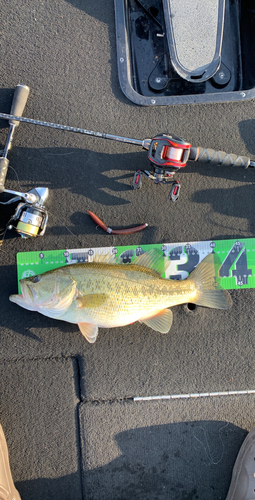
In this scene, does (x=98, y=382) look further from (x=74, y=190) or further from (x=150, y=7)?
(x=150, y=7)

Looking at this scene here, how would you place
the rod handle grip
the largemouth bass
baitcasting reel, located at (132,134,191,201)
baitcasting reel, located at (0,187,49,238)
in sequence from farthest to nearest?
the rod handle grip < baitcasting reel, located at (0,187,49,238) < the largemouth bass < baitcasting reel, located at (132,134,191,201)

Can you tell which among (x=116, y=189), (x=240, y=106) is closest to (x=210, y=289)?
(x=116, y=189)

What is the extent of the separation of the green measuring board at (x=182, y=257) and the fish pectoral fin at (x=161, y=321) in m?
0.34

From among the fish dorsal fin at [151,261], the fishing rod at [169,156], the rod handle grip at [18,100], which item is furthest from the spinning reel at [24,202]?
the fish dorsal fin at [151,261]

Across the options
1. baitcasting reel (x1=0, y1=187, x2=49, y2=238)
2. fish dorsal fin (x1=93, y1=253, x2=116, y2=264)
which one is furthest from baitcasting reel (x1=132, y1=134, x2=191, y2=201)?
Answer: baitcasting reel (x1=0, y1=187, x2=49, y2=238)

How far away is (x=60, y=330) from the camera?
2529 mm

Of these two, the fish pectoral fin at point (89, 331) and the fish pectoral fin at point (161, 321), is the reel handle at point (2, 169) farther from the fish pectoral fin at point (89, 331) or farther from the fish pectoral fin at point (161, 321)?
the fish pectoral fin at point (161, 321)

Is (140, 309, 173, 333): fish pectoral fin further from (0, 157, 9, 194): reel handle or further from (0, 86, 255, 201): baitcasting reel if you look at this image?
(0, 157, 9, 194): reel handle

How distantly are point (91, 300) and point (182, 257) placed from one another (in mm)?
924

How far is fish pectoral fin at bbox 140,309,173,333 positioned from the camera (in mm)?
2330

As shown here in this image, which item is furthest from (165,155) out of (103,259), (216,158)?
(103,259)

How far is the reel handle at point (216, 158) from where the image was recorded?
7.67 feet

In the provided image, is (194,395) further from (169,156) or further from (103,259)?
(169,156)

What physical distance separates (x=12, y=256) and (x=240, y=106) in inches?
100.0
